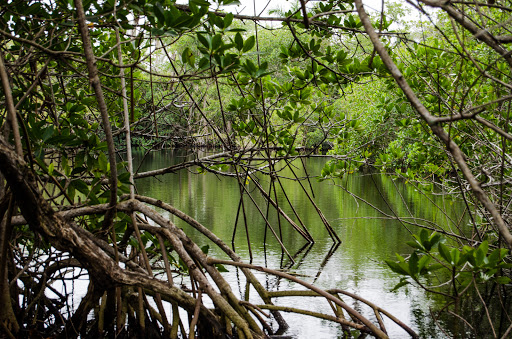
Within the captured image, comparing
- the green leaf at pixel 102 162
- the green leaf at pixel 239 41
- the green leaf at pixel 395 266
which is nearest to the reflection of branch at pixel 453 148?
the green leaf at pixel 395 266

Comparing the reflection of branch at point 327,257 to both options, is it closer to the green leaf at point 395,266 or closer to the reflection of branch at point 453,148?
the green leaf at point 395,266

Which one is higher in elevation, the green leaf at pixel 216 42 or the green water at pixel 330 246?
the green leaf at pixel 216 42

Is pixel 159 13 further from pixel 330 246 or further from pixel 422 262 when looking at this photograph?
pixel 330 246

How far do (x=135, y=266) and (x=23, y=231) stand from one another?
1.08 m

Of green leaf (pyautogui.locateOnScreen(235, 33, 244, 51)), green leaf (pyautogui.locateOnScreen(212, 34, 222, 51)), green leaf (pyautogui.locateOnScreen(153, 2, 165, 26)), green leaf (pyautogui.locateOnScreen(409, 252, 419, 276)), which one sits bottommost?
green leaf (pyautogui.locateOnScreen(409, 252, 419, 276))

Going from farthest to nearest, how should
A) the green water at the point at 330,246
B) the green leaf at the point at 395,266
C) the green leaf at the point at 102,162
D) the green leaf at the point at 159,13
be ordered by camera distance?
1. the green water at the point at 330,246
2. the green leaf at the point at 102,162
3. the green leaf at the point at 159,13
4. the green leaf at the point at 395,266

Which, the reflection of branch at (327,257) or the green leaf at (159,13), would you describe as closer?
the green leaf at (159,13)

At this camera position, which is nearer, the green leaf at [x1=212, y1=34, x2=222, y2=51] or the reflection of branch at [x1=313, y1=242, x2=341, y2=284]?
the green leaf at [x1=212, y1=34, x2=222, y2=51]

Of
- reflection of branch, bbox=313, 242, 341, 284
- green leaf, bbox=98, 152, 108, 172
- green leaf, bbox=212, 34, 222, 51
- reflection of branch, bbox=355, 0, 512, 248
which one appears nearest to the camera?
reflection of branch, bbox=355, 0, 512, 248

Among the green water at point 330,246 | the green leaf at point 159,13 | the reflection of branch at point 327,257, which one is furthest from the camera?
the reflection of branch at point 327,257

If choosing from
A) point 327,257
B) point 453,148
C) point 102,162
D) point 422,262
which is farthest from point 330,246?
point 453,148

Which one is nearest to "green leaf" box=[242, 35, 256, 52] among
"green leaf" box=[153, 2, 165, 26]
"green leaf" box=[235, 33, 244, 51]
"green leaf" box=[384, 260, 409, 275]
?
"green leaf" box=[235, 33, 244, 51]

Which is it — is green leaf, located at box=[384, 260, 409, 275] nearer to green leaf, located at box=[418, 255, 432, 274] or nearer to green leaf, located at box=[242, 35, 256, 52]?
green leaf, located at box=[418, 255, 432, 274]

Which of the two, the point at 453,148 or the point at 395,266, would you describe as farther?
the point at 395,266
